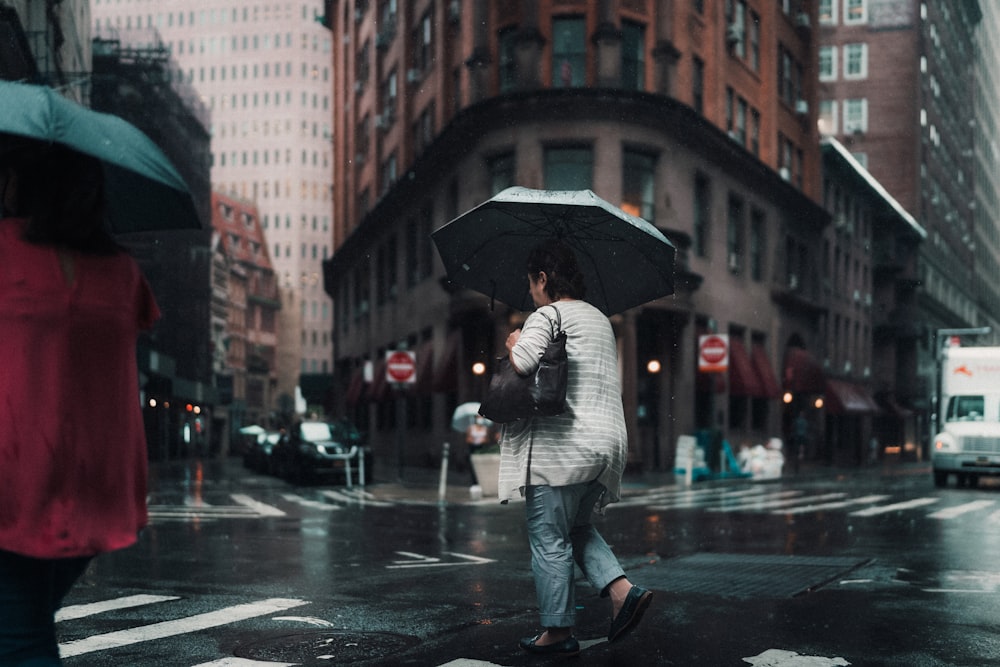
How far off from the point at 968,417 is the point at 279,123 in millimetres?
123747

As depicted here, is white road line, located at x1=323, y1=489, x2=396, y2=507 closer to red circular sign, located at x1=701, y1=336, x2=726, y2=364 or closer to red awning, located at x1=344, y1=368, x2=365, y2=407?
red circular sign, located at x1=701, y1=336, x2=726, y2=364

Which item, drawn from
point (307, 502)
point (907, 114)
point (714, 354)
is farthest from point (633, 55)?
point (907, 114)

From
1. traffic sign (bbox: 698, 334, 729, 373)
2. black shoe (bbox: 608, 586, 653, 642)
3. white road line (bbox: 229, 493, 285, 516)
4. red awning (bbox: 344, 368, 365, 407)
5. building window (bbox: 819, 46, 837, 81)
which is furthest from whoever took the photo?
building window (bbox: 819, 46, 837, 81)

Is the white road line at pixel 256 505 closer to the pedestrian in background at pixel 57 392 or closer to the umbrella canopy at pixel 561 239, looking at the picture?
the umbrella canopy at pixel 561 239

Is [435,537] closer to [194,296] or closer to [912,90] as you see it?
[194,296]

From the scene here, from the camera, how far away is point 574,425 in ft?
18.4

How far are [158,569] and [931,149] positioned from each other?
7534cm

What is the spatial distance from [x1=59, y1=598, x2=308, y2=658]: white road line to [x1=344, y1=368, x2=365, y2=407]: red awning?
42260mm

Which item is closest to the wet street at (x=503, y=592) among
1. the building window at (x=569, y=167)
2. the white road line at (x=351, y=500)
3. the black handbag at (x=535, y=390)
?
the black handbag at (x=535, y=390)

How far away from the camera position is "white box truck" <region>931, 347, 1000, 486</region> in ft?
85.0

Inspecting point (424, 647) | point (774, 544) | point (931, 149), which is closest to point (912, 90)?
point (931, 149)

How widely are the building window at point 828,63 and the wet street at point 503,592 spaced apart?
61.2 meters

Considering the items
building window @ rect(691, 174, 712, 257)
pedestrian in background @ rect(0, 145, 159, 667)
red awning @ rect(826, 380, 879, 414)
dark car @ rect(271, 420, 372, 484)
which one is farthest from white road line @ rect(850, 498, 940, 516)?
red awning @ rect(826, 380, 879, 414)

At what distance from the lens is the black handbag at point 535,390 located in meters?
5.46
